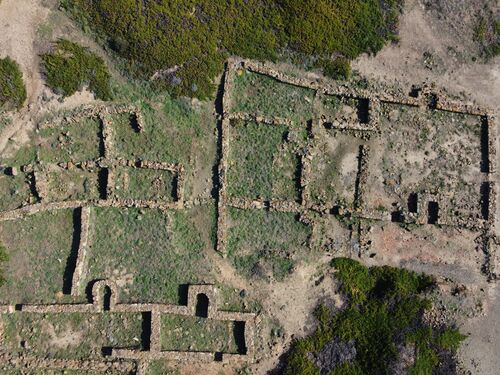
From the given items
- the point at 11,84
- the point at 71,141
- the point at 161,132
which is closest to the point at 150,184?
the point at 161,132

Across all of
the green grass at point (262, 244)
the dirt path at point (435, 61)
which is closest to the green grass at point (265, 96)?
the dirt path at point (435, 61)

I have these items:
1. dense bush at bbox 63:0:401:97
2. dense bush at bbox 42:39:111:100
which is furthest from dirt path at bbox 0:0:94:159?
dense bush at bbox 63:0:401:97

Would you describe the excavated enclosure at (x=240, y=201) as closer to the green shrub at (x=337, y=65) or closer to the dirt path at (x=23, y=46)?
the green shrub at (x=337, y=65)

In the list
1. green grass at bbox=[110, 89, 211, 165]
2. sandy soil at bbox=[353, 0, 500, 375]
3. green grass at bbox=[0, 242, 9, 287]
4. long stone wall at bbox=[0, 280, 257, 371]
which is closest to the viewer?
long stone wall at bbox=[0, 280, 257, 371]

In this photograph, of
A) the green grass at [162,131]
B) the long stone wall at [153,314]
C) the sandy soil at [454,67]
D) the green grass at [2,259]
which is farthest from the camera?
the sandy soil at [454,67]

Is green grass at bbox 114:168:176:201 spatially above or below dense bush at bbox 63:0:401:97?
below

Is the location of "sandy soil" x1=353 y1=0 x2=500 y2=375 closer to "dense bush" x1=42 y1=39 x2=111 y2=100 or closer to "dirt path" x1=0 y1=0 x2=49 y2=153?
"dense bush" x1=42 y1=39 x2=111 y2=100

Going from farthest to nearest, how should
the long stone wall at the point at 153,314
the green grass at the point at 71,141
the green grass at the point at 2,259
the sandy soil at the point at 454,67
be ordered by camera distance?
1. the sandy soil at the point at 454,67
2. the green grass at the point at 71,141
3. the green grass at the point at 2,259
4. the long stone wall at the point at 153,314
